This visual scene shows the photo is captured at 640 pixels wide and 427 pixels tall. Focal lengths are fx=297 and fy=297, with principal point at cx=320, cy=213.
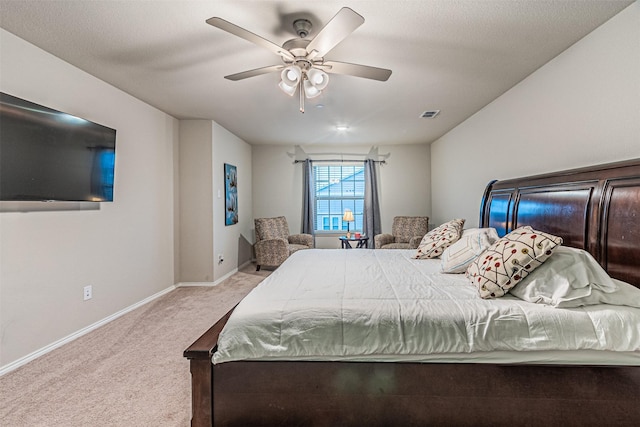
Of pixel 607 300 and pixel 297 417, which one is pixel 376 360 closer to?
pixel 297 417

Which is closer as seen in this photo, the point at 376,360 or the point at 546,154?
the point at 376,360

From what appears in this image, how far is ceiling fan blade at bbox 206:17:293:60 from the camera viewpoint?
1677mm

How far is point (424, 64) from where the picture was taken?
8.63 ft

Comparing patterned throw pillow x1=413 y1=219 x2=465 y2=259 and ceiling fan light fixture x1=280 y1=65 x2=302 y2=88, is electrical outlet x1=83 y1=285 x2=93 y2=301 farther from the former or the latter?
patterned throw pillow x1=413 y1=219 x2=465 y2=259

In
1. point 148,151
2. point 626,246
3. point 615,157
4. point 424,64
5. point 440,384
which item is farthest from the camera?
point 148,151

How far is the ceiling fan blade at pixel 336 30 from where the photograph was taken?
1.59 metres

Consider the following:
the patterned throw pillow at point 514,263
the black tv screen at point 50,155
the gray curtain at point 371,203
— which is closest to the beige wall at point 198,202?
the black tv screen at point 50,155

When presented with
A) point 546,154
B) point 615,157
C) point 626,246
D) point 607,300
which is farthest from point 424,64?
point 607,300

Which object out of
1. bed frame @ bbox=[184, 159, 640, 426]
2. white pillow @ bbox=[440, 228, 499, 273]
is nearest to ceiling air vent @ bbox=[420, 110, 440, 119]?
white pillow @ bbox=[440, 228, 499, 273]

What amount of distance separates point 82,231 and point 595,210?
160 inches

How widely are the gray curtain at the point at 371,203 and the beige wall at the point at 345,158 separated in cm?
15

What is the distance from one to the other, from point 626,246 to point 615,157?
69 centimetres

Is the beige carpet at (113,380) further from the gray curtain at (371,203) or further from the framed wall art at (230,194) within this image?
the gray curtain at (371,203)

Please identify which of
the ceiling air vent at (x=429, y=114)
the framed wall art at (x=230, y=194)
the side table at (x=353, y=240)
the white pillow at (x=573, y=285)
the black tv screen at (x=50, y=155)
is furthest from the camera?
the side table at (x=353, y=240)
